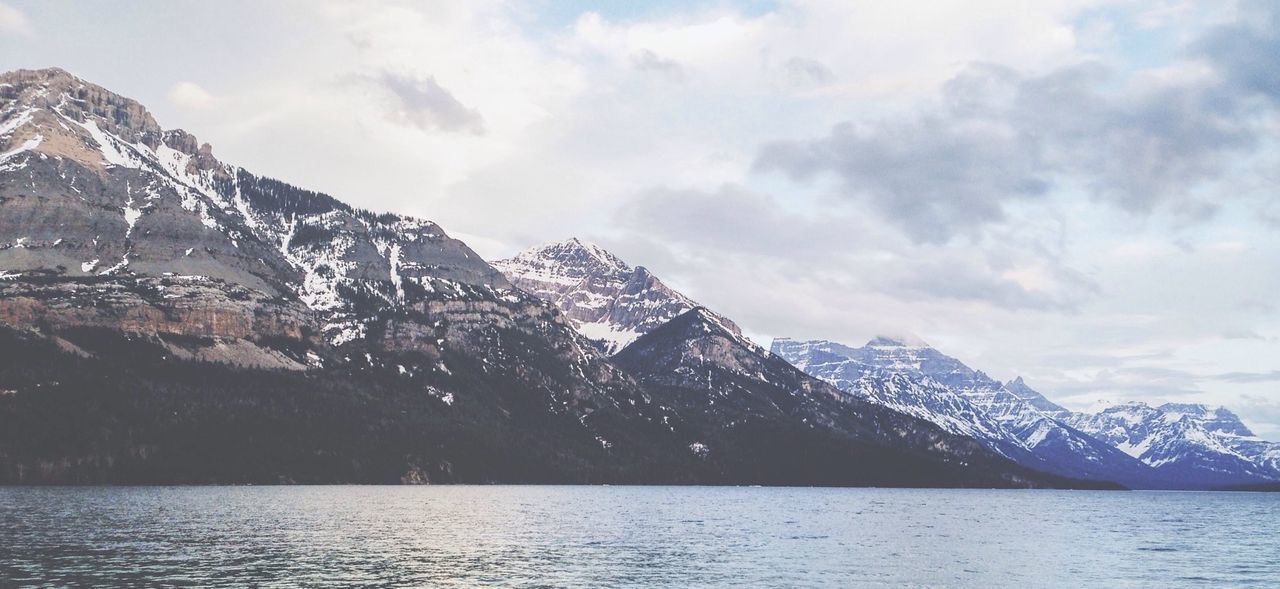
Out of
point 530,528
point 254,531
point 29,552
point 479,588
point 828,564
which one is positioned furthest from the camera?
point 530,528

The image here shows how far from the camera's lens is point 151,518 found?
171375 mm

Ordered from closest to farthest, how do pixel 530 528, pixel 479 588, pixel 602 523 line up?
1. pixel 479 588
2. pixel 530 528
3. pixel 602 523

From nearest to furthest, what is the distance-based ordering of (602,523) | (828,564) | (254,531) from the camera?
(828,564)
(254,531)
(602,523)

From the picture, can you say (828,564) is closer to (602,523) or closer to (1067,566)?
(1067,566)

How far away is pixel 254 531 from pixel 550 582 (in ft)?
215

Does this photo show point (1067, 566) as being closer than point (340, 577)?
No

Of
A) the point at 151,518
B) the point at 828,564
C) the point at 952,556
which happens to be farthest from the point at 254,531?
the point at 952,556

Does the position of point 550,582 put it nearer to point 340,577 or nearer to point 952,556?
point 340,577

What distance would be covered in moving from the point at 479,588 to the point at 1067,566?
228 feet

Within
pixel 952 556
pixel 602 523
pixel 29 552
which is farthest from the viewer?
pixel 602 523

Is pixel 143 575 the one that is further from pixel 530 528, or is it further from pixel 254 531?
pixel 530 528

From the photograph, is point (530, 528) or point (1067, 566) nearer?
point (1067, 566)

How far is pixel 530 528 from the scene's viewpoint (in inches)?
6718

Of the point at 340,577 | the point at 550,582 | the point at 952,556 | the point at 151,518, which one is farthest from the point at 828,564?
the point at 151,518
